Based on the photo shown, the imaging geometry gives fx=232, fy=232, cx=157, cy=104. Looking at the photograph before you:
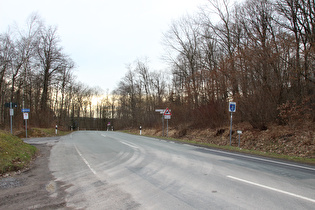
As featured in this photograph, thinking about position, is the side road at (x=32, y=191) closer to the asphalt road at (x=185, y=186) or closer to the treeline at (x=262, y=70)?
the asphalt road at (x=185, y=186)

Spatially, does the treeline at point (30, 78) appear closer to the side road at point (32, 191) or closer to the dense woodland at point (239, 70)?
the dense woodland at point (239, 70)

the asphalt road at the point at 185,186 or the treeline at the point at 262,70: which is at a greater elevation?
the treeline at the point at 262,70

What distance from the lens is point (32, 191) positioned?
5.55 meters

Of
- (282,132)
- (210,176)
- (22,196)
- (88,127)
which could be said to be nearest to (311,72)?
(282,132)

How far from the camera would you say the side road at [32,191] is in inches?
182

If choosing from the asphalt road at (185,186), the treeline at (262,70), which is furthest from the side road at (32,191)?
the treeline at (262,70)

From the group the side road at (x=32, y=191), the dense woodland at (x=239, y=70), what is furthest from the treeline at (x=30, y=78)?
the side road at (x=32, y=191)

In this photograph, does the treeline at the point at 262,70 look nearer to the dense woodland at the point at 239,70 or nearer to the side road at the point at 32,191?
the dense woodland at the point at 239,70

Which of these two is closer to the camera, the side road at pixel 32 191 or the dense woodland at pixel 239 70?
the side road at pixel 32 191

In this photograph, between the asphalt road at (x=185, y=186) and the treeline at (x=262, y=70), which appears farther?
the treeline at (x=262, y=70)

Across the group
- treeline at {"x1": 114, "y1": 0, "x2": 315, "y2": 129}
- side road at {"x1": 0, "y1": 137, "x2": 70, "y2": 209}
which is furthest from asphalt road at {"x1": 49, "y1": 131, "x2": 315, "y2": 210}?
treeline at {"x1": 114, "y1": 0, "x2": 315, "y2": 129}

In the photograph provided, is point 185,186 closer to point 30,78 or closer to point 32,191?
point 32,191

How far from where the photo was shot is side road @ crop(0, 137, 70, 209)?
182 inches

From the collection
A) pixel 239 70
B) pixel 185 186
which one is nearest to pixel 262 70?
pixel 239 70
